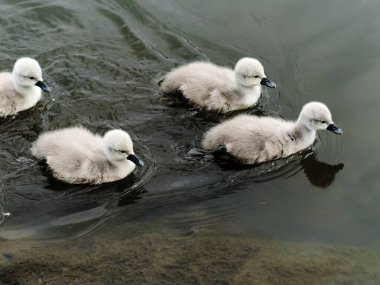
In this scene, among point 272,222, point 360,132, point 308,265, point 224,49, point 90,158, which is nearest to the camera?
point 308,265

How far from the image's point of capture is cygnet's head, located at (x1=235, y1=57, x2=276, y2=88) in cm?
620

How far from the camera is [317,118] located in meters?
5.70

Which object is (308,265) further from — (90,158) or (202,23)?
(202,23)

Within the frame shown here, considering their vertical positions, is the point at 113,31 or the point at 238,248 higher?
the point at 113,31

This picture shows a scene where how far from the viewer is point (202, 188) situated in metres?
5.34

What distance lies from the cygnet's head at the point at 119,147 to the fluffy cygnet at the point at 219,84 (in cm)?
125

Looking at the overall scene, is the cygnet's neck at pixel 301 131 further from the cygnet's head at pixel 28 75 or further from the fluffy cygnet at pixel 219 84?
the cygnet's head at pixel 28 75

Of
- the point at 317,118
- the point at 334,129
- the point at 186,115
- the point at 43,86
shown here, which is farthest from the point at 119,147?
the point at 334,129

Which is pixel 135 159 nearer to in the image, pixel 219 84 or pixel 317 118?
pixel 219 84

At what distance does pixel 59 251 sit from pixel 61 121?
1.88 m

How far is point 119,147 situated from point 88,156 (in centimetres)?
33

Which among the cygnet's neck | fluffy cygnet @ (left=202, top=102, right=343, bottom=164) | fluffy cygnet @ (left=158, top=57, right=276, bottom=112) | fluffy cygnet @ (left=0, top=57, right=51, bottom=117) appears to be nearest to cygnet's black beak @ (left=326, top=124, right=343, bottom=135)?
fluffy cygnet @ (left=202, top=102, right=343, bottom=164)

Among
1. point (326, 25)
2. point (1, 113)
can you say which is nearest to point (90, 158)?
point (1, 113)

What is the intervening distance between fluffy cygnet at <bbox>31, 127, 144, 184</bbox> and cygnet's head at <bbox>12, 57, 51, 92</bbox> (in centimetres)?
90
